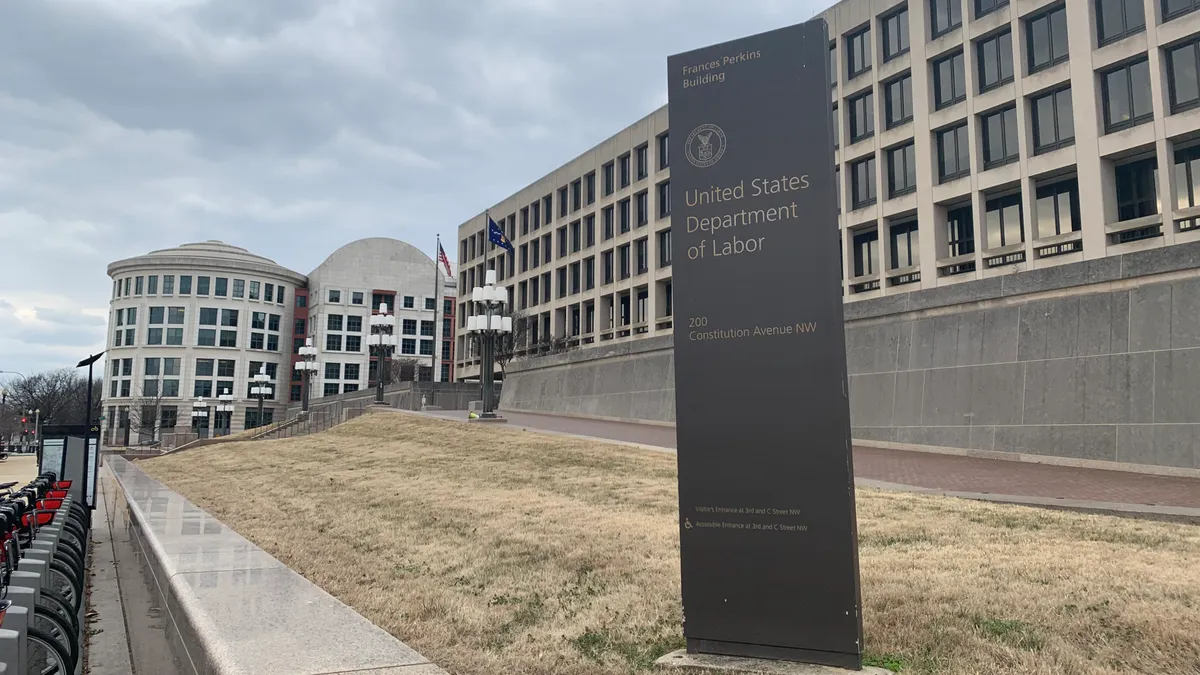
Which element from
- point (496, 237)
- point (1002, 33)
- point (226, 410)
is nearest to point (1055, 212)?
point (1002, 33)

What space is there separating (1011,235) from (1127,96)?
6.42 metres

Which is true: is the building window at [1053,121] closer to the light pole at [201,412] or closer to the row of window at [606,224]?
the row of window at [606,224]

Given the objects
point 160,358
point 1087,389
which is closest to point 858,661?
point 1087,389

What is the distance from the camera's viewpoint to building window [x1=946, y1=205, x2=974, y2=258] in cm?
3388

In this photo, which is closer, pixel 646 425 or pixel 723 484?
pixel 723 484

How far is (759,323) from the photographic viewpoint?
5.05 m

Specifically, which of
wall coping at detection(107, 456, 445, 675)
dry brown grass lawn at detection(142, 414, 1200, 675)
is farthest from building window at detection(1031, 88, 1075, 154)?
wall coping at detection(107, 456, 445, 675)

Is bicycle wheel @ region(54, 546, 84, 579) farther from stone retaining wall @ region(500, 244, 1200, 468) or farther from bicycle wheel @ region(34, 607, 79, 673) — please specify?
stone retaining wall @ region(500, 244, 1200, 468)

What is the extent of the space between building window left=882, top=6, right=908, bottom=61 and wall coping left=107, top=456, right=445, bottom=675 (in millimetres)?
36871

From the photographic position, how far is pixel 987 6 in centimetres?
3266

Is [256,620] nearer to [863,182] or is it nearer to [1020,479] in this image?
[1020,479]

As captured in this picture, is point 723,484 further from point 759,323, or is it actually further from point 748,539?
point 759,323

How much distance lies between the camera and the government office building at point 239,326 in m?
106

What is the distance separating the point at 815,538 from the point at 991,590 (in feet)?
8.61
